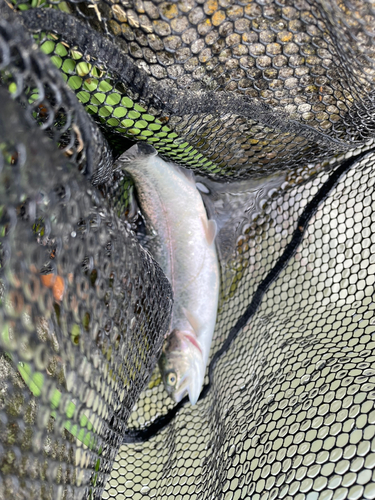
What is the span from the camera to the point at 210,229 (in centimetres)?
186

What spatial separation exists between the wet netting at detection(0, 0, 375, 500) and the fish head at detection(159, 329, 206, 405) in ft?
0.22

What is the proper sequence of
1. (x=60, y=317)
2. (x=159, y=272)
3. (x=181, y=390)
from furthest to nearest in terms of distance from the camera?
(x=181, y=390) < (x=159, y=272) < (x=60, y=317)

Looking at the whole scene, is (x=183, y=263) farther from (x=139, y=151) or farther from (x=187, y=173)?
(x=139, y=151)

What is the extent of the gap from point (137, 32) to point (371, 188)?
3.40 feet

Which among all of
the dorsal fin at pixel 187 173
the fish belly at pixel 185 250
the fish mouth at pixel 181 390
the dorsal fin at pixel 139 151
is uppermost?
the dorsal fin at pixel 139 151

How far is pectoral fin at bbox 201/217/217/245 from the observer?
1.85 m

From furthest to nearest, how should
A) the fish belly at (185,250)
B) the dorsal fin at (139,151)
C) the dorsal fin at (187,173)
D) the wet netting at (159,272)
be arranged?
the fish belly at (185,250) → the dorsal fin at (187,173) → the dorsal fin at (139,151) → the wet netting at (159,272)

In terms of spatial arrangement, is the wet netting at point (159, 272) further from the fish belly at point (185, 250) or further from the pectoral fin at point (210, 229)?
the pectoral fin at point (210, 229)

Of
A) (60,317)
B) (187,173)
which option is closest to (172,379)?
(187,173)

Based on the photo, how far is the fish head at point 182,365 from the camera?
168 centimetres

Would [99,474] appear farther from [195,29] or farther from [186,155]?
[195,29]

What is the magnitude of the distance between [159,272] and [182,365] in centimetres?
55

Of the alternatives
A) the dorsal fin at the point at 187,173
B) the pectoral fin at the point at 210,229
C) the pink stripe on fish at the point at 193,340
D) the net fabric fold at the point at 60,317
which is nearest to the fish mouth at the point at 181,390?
the pink stripe on fish at the point at 193,340

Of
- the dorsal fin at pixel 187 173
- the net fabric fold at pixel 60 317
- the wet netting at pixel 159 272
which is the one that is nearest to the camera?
the net fabric fold at pixel 60 317
